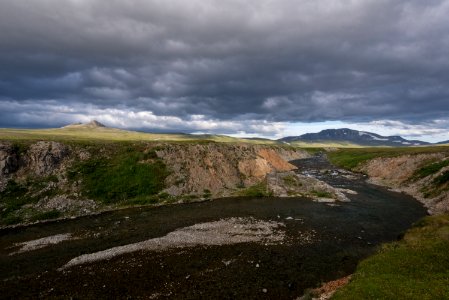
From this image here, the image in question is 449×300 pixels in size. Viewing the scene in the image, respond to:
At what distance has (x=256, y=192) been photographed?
3260 inches

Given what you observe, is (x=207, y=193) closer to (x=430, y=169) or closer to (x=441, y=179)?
(x=441, y=179)

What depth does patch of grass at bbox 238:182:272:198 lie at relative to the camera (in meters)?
81.7

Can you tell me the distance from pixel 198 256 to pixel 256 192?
1718 inches

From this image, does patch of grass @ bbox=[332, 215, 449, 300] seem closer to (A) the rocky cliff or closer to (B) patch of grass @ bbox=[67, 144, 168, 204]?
(A) the rocky cliff

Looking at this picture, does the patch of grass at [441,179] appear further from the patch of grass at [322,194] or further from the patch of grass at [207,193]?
the patch of grass at [207,193]

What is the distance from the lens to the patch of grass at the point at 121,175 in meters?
75.4

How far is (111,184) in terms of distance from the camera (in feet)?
258

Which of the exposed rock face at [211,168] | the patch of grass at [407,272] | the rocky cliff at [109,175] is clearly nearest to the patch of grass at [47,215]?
the rocky cliff at [109,175]

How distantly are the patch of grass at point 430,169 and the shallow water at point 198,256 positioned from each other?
28.6m

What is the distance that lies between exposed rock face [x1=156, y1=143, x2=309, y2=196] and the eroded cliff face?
38485 mm

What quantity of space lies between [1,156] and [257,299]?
69.7 m

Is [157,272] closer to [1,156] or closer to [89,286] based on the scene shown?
[89,286]

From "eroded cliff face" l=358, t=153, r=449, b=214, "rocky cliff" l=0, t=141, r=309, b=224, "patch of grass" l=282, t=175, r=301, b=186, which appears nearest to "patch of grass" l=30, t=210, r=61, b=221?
"rocky cliff" l=0, t=141, r=309, b=224

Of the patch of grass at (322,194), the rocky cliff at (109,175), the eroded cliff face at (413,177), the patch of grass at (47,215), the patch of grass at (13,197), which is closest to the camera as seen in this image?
the patch of grass at (47,215)
